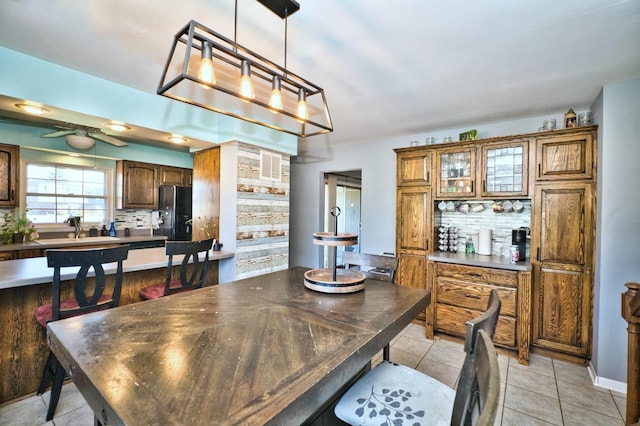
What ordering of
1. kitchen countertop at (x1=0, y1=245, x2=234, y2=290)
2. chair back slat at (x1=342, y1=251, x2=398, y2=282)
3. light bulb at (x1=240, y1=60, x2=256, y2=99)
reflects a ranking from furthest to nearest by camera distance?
chair back slat at (x1=342, y1=251, x2=398, y2=282), kitchen countertop at (x1=0, y1=245, x2=234, y2=290), light bulb at (x1=240, y1=60, x2=256, y2=99)

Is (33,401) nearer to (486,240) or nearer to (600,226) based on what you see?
(486,240)

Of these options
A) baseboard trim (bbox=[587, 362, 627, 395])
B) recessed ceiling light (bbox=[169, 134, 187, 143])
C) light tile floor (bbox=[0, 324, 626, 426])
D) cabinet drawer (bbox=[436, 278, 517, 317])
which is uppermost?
recessed ceiling light (bbox=[169, 134, 187, 143])

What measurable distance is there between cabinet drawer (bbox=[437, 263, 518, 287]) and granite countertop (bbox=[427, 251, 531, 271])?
0.04 metres

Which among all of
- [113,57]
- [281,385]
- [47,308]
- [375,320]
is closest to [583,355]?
[375,320]

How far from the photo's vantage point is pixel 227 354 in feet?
3.33

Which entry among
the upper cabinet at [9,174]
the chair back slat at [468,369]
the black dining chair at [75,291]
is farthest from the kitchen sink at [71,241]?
the chair back slat at [468,369]

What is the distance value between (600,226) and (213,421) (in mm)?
3120

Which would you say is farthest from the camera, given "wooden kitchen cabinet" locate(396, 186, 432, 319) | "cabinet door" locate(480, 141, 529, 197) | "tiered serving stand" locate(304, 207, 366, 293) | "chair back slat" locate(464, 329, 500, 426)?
"wooden kitchen cabinet" locate(396, 186, 432, 319)

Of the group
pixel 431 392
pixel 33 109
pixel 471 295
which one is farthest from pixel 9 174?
pixel 471 295

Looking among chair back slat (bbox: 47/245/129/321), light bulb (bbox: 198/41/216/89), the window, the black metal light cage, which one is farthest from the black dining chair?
the window

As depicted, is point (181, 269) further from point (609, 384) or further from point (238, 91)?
point (609, 384)

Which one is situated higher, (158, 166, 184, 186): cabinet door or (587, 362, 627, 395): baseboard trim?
(158, 166, 184, 186): cabinet door

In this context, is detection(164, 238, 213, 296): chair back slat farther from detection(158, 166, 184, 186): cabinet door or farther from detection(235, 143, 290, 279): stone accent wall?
detection(158, 166, 184, 186): cabinet door

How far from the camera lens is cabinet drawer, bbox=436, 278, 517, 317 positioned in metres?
2.77
